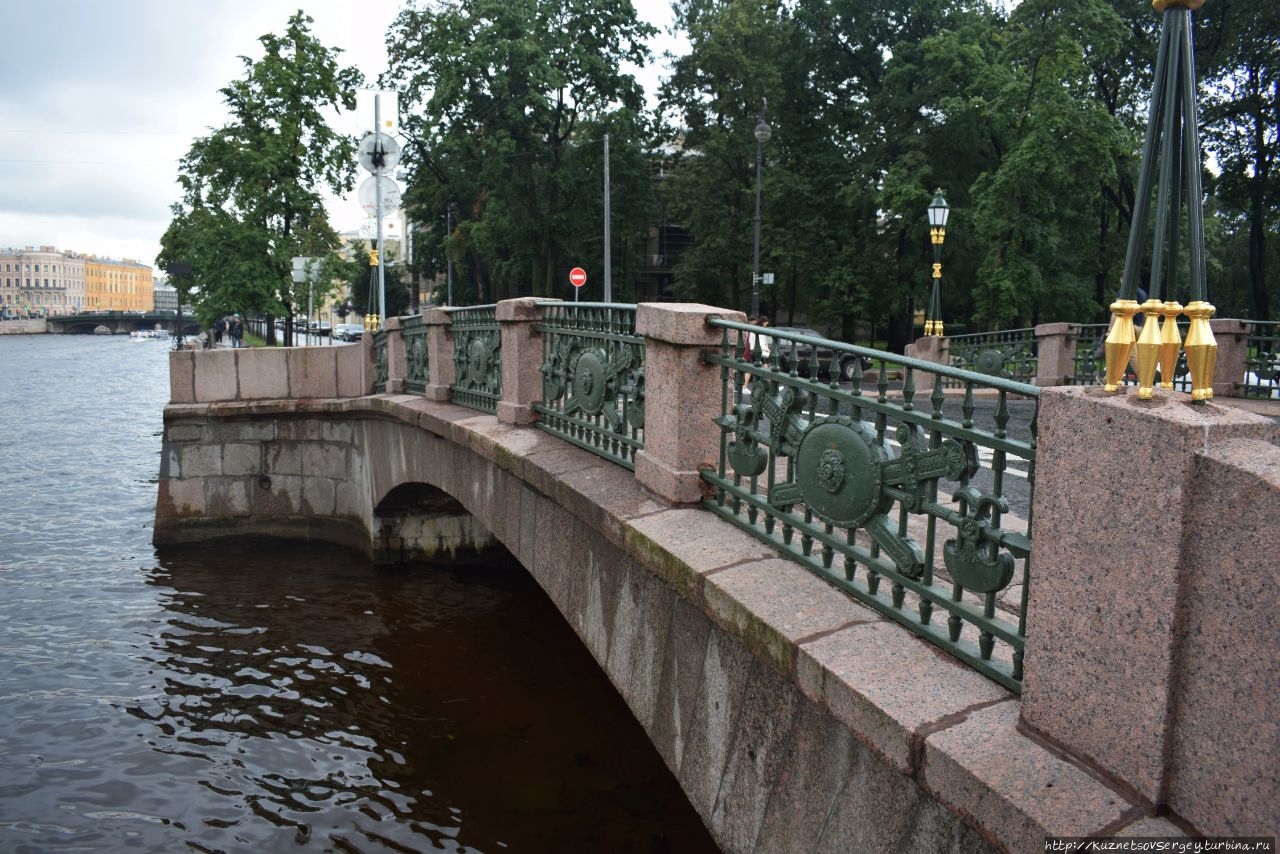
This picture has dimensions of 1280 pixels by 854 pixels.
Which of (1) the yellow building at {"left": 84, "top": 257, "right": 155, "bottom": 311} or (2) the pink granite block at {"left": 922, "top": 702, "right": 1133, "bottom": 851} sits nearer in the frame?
(2) the pink granite block at {"left": 922, "top": 702, "right": 1133, "bottom": 851}

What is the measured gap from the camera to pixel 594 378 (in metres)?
5.86

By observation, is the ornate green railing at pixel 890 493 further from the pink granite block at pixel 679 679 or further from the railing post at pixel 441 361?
the railing post at pixel 441 361

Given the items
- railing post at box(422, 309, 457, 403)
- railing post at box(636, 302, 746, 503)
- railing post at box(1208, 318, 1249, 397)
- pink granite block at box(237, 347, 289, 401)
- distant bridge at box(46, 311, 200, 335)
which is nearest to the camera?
railing post at box(636, 302, 746, 503)

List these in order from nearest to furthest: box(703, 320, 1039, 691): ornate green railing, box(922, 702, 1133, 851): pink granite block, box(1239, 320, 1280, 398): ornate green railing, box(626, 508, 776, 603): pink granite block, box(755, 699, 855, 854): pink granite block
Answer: box(922, 702, 1133, 851): pink granite block → box(703, 320, 1039, 691): ornate green railing → box(755, 699, 855, 854): pink granite block → box(626, 508, 776, 603): pink granite block → box(1239, 320, 1280, 398): ornate green railing

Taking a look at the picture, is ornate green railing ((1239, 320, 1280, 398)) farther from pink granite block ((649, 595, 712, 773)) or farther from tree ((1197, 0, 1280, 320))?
tree ((1197, 0, 1280, 320))

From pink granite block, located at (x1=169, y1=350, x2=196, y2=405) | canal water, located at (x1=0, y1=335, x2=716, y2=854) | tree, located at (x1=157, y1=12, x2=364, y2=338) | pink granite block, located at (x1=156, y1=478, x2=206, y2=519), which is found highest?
tree, located at (x1=157, y1=12, x2=364, y2=338)

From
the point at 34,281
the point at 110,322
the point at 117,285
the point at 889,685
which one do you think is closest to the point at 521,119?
the point at 889,685

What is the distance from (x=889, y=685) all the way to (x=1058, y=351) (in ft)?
42.0

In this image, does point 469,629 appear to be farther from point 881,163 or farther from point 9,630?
point 881,163

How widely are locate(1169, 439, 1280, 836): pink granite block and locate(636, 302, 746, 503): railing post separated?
254 centimetres

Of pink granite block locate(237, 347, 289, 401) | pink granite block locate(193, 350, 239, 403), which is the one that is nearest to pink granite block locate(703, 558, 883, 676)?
pink granite block locate(237, 347, 289, 401)

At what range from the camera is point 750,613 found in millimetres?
3432

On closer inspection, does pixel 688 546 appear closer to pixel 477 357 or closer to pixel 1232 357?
pixel 477 357

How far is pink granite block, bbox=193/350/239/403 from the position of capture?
12.7m
